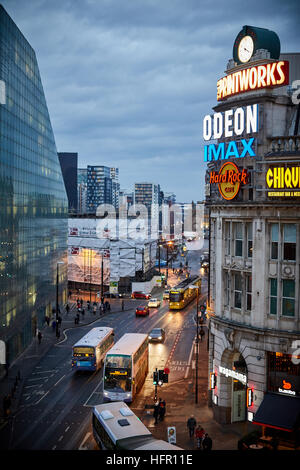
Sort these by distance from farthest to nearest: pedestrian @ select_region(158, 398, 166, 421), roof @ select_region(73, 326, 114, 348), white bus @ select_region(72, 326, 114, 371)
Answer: roof @ select_region(73, 326, 114, 348)
white bus @ select_region(72, 326, 114, 371)
pedestrian @ select_region(158, 398, 166, 421)

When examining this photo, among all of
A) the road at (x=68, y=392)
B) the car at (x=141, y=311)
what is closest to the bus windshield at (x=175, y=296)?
the car at (x=141, y=311)

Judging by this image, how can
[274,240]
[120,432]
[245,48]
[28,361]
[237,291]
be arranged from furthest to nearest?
[28,361] < [245,48] < [237,291] < [274,240] < [120,432]

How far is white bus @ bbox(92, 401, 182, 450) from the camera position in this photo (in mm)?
25734

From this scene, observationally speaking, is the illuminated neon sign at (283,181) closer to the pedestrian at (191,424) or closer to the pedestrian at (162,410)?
the pedestrian at (191,424)

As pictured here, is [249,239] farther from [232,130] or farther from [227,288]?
[232,130]

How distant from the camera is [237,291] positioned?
118ft

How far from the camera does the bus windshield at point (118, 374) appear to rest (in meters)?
39.4

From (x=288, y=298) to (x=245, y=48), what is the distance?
1890 centimetres

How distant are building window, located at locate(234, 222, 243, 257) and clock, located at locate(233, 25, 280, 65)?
12.4 metres

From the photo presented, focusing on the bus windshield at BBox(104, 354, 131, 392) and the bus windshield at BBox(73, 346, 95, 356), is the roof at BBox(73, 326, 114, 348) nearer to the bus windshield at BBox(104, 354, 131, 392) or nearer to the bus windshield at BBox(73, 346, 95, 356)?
the bus windshield at BBox(73, 346, 95, 356)

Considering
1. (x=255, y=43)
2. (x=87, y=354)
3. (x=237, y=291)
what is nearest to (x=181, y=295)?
(x=87, y=354)

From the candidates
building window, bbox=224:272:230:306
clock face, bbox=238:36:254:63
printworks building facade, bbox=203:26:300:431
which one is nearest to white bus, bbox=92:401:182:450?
printworks building facade, bbox=203:26:300:431

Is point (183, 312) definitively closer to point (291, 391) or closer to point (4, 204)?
point (4, 204)
